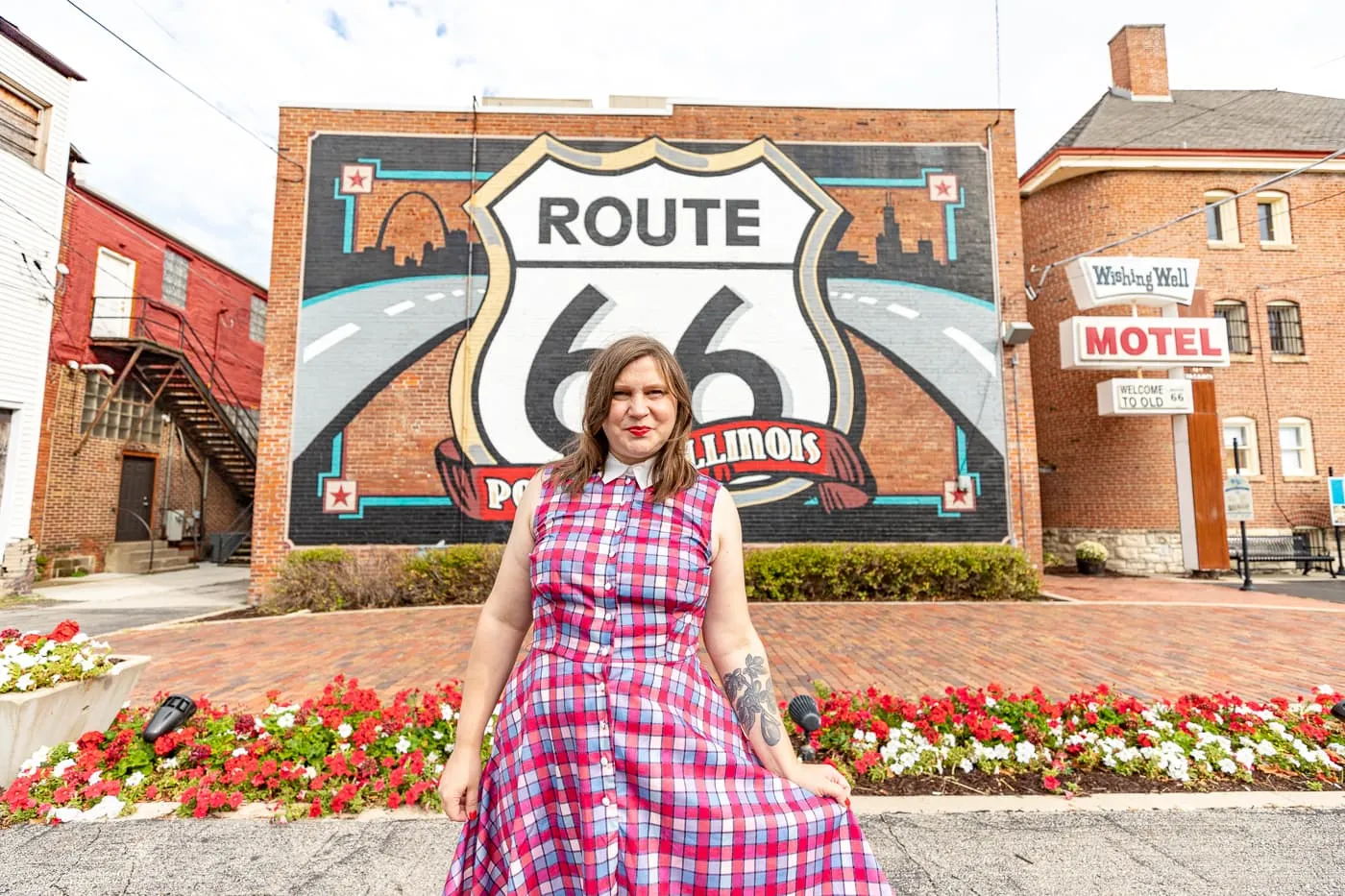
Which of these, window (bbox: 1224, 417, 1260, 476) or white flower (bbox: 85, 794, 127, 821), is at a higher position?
window (bbox: 1224, 417, 1260, 476)

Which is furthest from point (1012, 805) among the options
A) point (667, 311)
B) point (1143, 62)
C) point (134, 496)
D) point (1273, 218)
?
point (1143, 62)

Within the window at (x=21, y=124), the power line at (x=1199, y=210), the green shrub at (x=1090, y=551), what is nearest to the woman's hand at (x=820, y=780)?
the power line at (x=1199, y=210)

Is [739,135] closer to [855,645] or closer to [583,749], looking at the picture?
[855,645]

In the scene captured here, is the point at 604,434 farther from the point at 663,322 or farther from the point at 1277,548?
the point at 1277,548

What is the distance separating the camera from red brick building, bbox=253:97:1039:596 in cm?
1007

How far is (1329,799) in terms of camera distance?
10.3ft

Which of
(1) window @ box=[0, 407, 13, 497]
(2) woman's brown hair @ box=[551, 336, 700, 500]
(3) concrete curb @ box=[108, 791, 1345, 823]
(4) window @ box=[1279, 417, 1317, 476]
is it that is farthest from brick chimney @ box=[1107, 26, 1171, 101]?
(1) window @ box=[0, 407, 13, 497]

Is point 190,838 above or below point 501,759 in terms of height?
below

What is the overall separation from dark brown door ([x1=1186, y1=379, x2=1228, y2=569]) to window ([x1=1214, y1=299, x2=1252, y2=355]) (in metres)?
3.21

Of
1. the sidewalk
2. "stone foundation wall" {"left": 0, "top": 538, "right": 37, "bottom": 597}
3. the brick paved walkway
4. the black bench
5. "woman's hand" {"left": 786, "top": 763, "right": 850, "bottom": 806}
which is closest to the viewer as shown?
"woman's hand" {"left": 786, "top": 763, "right": 850, "bottom": 806}

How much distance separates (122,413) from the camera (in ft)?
45.9

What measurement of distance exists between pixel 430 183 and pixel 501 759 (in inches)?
431

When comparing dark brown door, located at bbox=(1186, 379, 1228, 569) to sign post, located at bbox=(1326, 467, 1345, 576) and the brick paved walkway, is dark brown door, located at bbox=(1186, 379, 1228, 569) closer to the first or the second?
sign post, located at bbox=(1326, 467, 1345, 576)

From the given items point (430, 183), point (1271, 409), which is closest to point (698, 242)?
point (430, 183)
